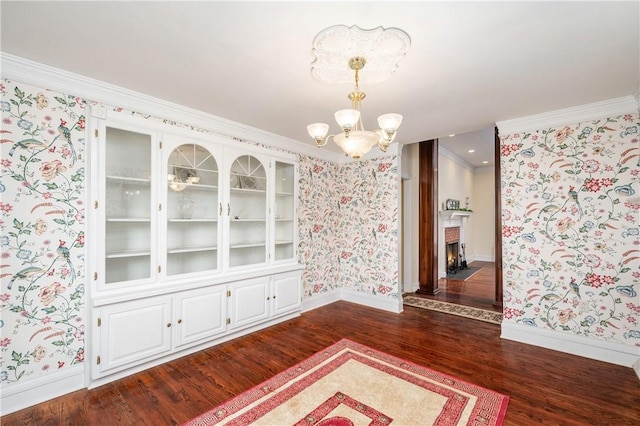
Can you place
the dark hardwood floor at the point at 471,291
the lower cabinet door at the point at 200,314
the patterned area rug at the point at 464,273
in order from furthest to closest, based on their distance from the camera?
the patterned area rug at the point at 464,273
the dark hardwood floor at the point at 471,291
the lower cabinet door at the point at 200,314

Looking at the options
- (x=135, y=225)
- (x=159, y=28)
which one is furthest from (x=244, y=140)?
(x=159, y=28)

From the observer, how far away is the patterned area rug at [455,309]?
154 inches

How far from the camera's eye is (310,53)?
76.5 inches

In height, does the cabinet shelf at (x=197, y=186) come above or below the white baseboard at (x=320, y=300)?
above

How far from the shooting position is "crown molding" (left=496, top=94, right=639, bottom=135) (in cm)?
268

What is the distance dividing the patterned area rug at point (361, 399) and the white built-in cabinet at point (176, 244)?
1.01 metres

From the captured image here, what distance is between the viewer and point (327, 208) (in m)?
4.67

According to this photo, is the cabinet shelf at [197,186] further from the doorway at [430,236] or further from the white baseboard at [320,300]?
the doorway at [430,236]

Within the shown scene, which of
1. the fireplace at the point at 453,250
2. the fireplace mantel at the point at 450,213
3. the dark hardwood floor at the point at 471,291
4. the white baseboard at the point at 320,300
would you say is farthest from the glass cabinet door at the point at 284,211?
the fireplace at the point at 453,250

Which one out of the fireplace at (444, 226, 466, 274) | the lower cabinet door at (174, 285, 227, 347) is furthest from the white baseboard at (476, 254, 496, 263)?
the lower cabinet door at (174, 285, 227, 347)

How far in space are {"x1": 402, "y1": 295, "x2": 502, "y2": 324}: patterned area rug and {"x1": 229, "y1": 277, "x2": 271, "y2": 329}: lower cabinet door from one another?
7.99 feet

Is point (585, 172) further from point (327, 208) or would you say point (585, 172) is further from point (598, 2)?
point (327, 208)

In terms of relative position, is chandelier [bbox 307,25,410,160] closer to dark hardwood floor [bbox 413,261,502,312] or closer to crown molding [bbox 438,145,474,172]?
dark hardwood floor [bbox 413,261,502,312]

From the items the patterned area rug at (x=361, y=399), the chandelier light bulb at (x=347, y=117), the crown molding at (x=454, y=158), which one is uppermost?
the crown molding at (x=454, y=158)
